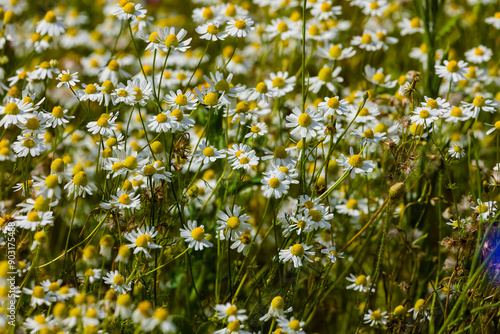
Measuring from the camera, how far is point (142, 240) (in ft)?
4.89

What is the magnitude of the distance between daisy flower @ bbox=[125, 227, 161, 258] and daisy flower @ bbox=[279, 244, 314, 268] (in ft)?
1.31

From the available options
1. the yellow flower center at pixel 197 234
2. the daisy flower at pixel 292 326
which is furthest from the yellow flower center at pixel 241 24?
the daisy flower at pixel 292 326

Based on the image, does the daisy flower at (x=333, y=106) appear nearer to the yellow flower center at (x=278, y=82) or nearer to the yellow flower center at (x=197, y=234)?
the yellow flower center at (x=278, y=82)

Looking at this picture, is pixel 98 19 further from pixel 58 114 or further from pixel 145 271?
pixel 145 271

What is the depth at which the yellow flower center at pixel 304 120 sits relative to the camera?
178cm

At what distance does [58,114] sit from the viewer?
69.9 inches

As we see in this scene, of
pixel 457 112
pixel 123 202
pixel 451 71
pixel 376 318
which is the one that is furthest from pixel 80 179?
A: pixel 451 71

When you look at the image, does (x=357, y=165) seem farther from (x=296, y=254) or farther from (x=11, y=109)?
(x=11, y=109)

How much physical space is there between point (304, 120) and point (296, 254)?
0.47 meters

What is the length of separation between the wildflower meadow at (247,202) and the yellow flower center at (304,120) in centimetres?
3

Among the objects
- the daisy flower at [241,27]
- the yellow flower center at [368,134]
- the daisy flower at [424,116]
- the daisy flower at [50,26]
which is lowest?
the yellow flower center at [368,134]

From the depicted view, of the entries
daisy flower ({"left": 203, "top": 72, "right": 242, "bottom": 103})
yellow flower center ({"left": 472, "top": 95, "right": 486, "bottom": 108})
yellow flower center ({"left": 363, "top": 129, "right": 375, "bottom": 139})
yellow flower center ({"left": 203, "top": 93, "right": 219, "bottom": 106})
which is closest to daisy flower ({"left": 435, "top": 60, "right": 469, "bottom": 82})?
yellow flower center ({"left": 472, "top": 95, "right": 486, "bottom": 108})

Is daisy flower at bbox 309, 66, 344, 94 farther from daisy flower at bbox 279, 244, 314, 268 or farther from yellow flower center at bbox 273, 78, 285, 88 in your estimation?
daisy flower at bbox 279, 244, 314, 268

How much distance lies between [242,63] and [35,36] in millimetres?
1108
